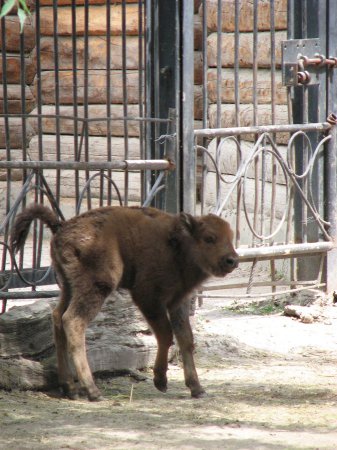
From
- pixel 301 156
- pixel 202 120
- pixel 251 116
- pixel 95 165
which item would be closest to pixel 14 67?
pixel 251 116

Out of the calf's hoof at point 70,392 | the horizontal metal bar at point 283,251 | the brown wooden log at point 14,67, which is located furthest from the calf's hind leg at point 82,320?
the brown wooden log at point 14,67

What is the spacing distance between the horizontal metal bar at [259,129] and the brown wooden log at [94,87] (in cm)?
424

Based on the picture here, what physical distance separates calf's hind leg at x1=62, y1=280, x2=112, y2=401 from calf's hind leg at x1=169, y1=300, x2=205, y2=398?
0.59 metres

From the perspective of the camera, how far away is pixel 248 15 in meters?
10.7

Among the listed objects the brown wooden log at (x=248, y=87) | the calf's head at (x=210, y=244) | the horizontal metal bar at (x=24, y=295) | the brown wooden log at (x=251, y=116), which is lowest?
→ the horizontal metal bar at (x=24, y=295)

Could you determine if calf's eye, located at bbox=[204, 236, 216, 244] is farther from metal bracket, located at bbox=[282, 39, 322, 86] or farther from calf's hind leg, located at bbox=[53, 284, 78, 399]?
metal bracket, located at bbox=[282, 39, 322, 86]

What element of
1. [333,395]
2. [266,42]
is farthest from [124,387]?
[266,42]

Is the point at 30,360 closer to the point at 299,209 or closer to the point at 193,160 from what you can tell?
the point at 193,160

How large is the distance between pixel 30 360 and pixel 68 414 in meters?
0.73

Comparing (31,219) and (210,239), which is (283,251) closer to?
(210,239)

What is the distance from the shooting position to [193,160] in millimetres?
7426

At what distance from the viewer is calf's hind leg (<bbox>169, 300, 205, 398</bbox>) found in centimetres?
626

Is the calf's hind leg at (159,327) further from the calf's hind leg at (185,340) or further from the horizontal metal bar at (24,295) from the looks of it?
the horizontal metal bar at (24,295)

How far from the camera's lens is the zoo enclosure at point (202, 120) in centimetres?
729
